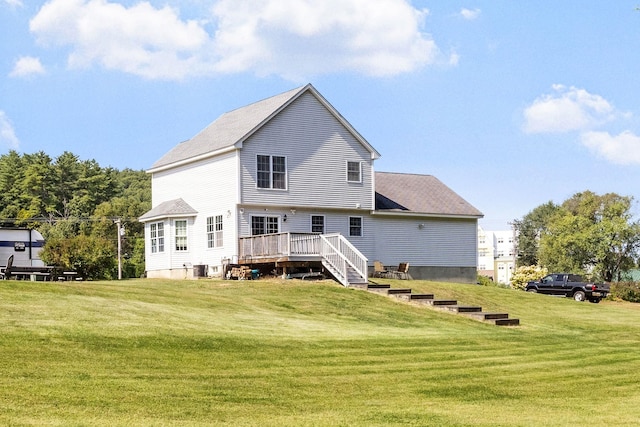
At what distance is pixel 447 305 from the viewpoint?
32.9 metres

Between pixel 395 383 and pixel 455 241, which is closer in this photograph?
pixel 395 383

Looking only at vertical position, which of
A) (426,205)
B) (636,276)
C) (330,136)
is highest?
(330,136)

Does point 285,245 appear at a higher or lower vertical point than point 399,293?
higher

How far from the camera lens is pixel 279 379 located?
17.5 m

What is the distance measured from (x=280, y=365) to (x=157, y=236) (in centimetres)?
2687

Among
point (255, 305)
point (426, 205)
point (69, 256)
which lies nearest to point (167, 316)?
point (255, 305)

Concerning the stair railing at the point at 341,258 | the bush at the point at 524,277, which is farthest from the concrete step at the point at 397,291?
the bush at the point at 524,277

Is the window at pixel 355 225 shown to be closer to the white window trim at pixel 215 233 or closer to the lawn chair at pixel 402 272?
the lawn chair at pixel 402 272

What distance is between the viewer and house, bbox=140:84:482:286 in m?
39.9

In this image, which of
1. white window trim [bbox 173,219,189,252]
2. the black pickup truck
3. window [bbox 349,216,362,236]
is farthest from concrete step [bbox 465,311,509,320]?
the black pickup truck

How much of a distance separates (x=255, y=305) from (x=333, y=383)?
10.8 m

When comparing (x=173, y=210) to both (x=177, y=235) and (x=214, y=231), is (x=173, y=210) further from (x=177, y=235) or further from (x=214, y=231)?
(x=214, y=231)

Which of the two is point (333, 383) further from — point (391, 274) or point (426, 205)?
point (426, 205)

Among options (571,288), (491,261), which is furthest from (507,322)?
(491,261)
